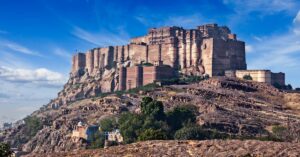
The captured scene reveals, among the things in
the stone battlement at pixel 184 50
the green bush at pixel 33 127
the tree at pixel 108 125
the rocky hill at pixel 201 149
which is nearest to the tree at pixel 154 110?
the tree at pixel 108 125

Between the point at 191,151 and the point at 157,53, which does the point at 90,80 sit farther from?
the point at 191,151

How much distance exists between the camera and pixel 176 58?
13638 centimetres

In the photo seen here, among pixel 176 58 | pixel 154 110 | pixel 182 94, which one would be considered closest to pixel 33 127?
pixel 182 94

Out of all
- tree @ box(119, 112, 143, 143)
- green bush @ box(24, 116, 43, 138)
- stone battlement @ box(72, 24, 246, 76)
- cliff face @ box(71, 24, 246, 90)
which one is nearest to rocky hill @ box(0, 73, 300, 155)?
green bush @ box(24, 116, 43, 138)

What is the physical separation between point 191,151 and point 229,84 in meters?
90.4

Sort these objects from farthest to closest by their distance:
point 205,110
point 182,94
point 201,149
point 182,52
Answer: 1. point 182,52
2. point 182,94
3. point 205,110
4. point 201,149

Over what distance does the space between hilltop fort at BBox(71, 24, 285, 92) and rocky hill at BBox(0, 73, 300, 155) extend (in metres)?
8.28

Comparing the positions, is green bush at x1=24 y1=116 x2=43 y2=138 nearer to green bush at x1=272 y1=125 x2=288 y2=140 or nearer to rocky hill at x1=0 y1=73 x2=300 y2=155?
rocky hill at x1=0 y1=73 x2=300 y2=155

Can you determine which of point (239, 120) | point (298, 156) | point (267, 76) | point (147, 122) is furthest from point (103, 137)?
point (298, 156)

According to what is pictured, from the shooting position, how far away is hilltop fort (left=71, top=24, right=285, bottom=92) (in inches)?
4985

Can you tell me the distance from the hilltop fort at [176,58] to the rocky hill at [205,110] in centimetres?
828

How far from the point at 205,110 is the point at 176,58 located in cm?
3957

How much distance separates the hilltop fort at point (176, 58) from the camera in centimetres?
12662

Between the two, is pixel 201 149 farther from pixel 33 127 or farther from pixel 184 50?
pixel 184 50
